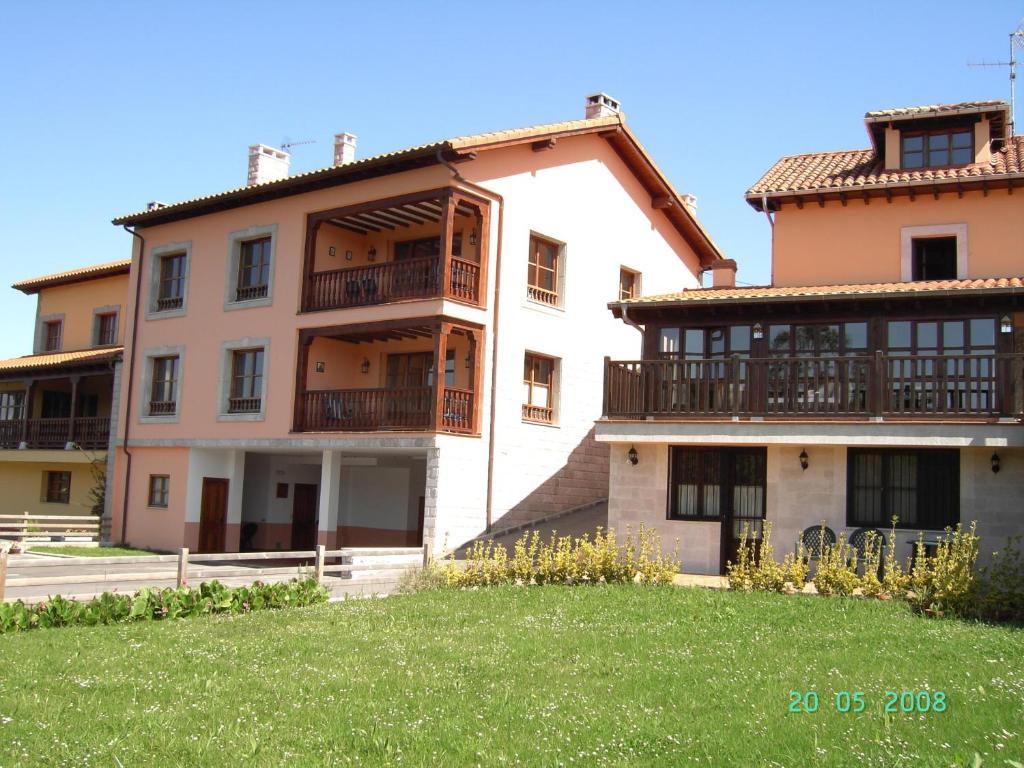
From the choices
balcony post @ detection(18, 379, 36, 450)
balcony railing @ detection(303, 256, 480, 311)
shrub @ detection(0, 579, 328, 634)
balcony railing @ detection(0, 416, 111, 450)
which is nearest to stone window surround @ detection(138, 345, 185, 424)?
balcony railing @ detection(0, 416, 111, 450)

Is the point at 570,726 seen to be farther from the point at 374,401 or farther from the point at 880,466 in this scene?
the point at 374,401

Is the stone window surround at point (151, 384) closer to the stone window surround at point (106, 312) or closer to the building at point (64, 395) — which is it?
the building at point (64, 395)

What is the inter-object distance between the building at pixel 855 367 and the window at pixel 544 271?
5.04 metres

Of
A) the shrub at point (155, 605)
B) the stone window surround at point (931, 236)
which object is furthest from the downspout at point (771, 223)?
the shrub at point (155, 605)

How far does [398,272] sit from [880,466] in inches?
466

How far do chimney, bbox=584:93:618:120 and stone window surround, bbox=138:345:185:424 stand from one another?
43.3ft

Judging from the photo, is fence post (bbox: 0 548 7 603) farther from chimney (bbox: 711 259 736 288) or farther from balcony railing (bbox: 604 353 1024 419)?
Result: chimney (bbox: 711 259 736 288)

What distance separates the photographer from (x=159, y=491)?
→ 29500mm

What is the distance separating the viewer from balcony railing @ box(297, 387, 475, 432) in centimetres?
2322

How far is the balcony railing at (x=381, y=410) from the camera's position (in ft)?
76.2

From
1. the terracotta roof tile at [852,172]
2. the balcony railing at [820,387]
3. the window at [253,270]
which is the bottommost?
the balcony railing at [820,387]

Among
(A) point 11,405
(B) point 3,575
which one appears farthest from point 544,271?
(A) point 11,405

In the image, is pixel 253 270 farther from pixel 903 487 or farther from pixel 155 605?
pixel 903 487

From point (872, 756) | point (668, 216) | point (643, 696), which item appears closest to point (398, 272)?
point (668, 216)
